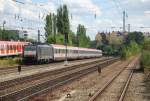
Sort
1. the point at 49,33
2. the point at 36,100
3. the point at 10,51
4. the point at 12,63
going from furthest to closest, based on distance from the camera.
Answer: the point at 49,33 → the point at 10,51 → the point at 12,63 → the point at 36,100

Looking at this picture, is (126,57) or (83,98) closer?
(83,98)

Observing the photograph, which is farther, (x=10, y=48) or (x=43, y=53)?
(x=10, y=48)

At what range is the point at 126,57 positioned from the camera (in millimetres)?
95250

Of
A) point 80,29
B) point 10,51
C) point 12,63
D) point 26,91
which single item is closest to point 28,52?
point 12,63

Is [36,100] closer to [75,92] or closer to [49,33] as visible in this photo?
[75,92]

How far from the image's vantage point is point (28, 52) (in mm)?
58188

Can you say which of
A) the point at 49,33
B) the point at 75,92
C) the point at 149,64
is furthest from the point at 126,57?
the point at 75,92

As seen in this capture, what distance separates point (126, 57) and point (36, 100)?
7764 centimetres

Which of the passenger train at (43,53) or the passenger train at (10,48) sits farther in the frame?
the passenger train at (10,48)

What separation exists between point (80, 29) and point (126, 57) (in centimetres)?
4909

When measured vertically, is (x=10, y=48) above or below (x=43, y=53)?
above

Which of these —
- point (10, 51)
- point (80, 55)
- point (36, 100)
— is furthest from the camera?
point (80, 55)

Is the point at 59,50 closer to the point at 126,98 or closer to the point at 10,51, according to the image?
the point at 10,51

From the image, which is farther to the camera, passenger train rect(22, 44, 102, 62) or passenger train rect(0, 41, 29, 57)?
passenger train rect(0, 41, 29, 57)
